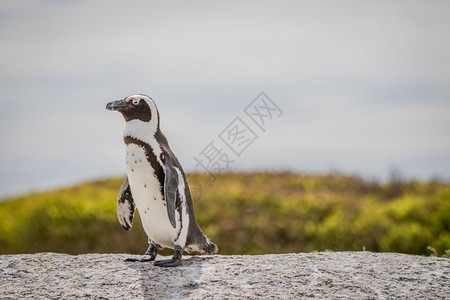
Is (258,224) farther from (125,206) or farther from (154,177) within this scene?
(154,177)

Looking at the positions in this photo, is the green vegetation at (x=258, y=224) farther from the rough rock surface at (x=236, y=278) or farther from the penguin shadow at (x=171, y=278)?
the penguin shadow at (x=171, y=278)

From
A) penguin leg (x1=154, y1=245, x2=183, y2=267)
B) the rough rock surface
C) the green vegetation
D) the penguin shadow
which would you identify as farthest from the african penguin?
the green vegetation

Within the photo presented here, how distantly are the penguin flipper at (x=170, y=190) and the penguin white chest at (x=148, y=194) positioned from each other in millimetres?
151

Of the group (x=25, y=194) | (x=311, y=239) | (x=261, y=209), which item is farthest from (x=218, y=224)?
(x=25, y=194)

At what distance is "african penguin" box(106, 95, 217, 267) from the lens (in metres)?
5.17

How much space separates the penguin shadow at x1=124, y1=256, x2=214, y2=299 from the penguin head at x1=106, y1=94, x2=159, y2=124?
135 centimetres

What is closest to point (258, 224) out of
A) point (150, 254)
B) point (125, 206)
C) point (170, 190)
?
point (125, 206)

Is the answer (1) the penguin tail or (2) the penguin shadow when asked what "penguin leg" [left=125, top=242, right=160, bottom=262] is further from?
(1) the penguin tail

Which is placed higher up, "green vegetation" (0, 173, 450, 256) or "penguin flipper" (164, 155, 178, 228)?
"penguin flipper" (164, 155, 178, 228)

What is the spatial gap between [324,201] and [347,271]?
572 cm

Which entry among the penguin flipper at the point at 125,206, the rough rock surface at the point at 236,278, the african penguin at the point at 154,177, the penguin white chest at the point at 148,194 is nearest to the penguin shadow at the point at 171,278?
the rough rock surface at the point at 236,278

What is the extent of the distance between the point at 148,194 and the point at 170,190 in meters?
0.30

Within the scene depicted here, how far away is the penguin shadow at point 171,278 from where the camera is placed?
4.67 metres

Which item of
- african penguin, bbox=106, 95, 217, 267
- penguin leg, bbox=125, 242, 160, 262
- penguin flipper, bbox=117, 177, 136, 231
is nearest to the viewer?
african penguin, bbox=106, 95, 217, 267
